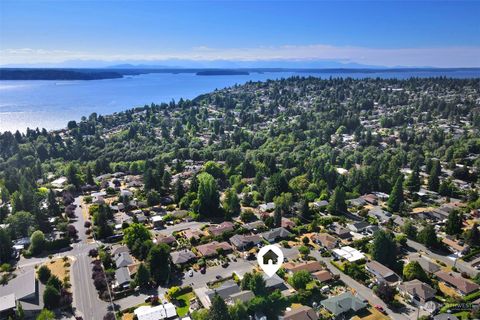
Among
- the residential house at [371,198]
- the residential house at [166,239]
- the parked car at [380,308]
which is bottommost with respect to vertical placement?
the parked car at [380,308]

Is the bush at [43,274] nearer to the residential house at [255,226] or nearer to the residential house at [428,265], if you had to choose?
the residential house at [255,226]

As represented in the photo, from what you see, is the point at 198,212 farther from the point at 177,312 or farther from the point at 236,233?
the point at 177,312

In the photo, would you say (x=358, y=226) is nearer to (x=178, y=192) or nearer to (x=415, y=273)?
(x=415, y=273)

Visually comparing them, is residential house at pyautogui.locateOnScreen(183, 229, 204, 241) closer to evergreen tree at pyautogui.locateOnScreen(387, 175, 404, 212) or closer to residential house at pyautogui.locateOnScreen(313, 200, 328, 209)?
residential house at pyautogui.locateOnScreen(313, 200, 328, 209)

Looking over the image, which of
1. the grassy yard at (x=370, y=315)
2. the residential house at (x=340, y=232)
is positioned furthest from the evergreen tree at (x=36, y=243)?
the residential house at (x=340, y=232)

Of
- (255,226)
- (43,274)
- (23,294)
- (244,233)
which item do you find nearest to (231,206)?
(255,226)

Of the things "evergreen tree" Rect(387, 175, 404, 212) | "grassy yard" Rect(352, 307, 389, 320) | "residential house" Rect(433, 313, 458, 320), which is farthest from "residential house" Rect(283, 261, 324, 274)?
"evergreen tree" Rect(387, 175, 404, 212)
